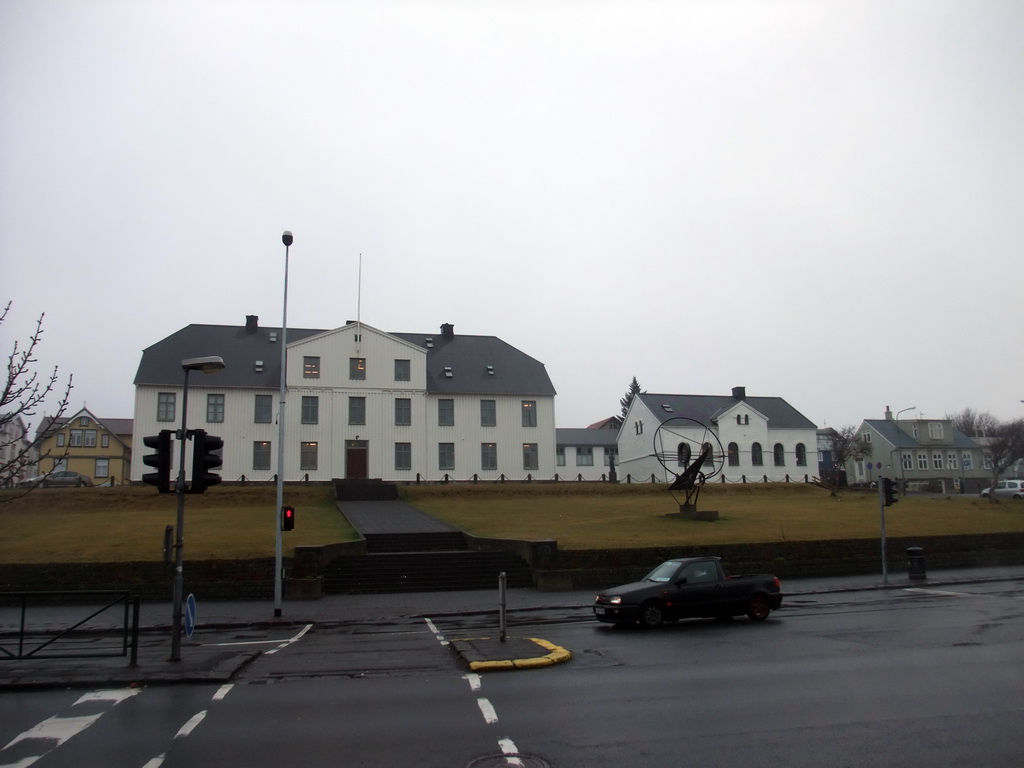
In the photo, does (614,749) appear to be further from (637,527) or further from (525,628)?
(637,527)

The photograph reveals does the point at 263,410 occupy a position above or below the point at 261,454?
above

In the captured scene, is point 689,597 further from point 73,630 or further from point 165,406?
point 165,406

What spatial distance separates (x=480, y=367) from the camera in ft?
192

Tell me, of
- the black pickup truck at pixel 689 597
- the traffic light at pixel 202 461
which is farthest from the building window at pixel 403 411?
the traffic light at pixel 202 461

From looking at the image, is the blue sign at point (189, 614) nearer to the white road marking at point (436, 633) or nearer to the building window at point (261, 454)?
the white road marking at point (436, 633)

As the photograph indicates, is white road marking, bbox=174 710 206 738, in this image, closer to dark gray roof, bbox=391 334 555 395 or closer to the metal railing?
the metal railing

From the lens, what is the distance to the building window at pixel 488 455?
5494cm

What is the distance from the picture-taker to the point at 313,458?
52.1 meters

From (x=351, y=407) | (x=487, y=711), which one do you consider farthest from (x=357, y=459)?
(x=487, y=711)

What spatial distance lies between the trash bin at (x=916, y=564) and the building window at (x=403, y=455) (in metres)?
35.6

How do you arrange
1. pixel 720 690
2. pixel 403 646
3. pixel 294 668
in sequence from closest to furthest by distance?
pixel 720 690 → pixel 294 668 → pixel 403 646

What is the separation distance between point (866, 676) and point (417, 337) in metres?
54.4

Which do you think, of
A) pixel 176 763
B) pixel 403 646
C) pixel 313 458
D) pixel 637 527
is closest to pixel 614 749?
pixel 176 763

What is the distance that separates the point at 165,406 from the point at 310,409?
9609 millimetres
